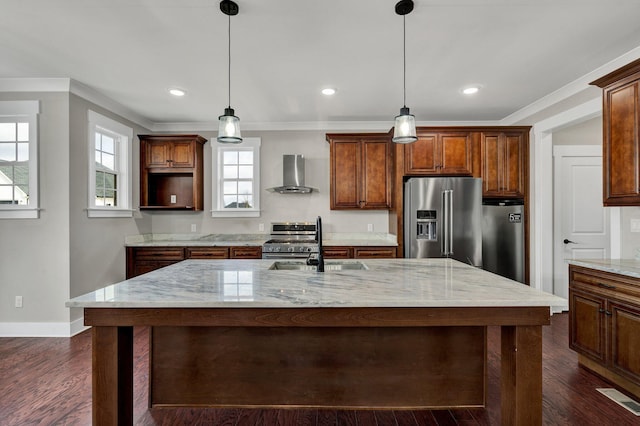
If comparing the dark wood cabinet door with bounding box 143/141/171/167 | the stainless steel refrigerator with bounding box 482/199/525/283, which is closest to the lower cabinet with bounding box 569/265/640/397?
the stainless steel refrigerator with bounding box 482/199/525/283

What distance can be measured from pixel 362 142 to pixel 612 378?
11.3 ft

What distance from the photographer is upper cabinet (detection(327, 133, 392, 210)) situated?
4.37 metres

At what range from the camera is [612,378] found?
2.32 meters

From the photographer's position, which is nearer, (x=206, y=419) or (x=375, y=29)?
(x=206, y=419)

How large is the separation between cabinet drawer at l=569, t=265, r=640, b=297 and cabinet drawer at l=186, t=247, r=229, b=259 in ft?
12.3

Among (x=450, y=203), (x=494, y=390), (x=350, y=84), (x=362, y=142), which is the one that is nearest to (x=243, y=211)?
(x=362, y=142)

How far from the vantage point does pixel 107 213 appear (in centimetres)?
380

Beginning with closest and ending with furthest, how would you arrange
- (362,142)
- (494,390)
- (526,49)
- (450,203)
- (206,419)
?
(206,419) < (494,390) < (526,49) < (450,203) < (362,142)

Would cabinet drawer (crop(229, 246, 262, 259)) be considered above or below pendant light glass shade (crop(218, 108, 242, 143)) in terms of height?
below

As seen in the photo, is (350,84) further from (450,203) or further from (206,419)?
(206,419)

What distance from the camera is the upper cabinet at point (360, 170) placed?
4.37m

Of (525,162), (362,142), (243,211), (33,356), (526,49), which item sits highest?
(526,49)

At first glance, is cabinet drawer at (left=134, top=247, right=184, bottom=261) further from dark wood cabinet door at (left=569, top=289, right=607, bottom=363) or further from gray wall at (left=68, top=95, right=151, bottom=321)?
dark wood cabinet door at (left=569, top=289, right=607, bottom=363)

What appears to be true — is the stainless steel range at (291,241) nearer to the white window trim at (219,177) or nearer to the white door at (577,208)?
the white window trim at (219,177)
